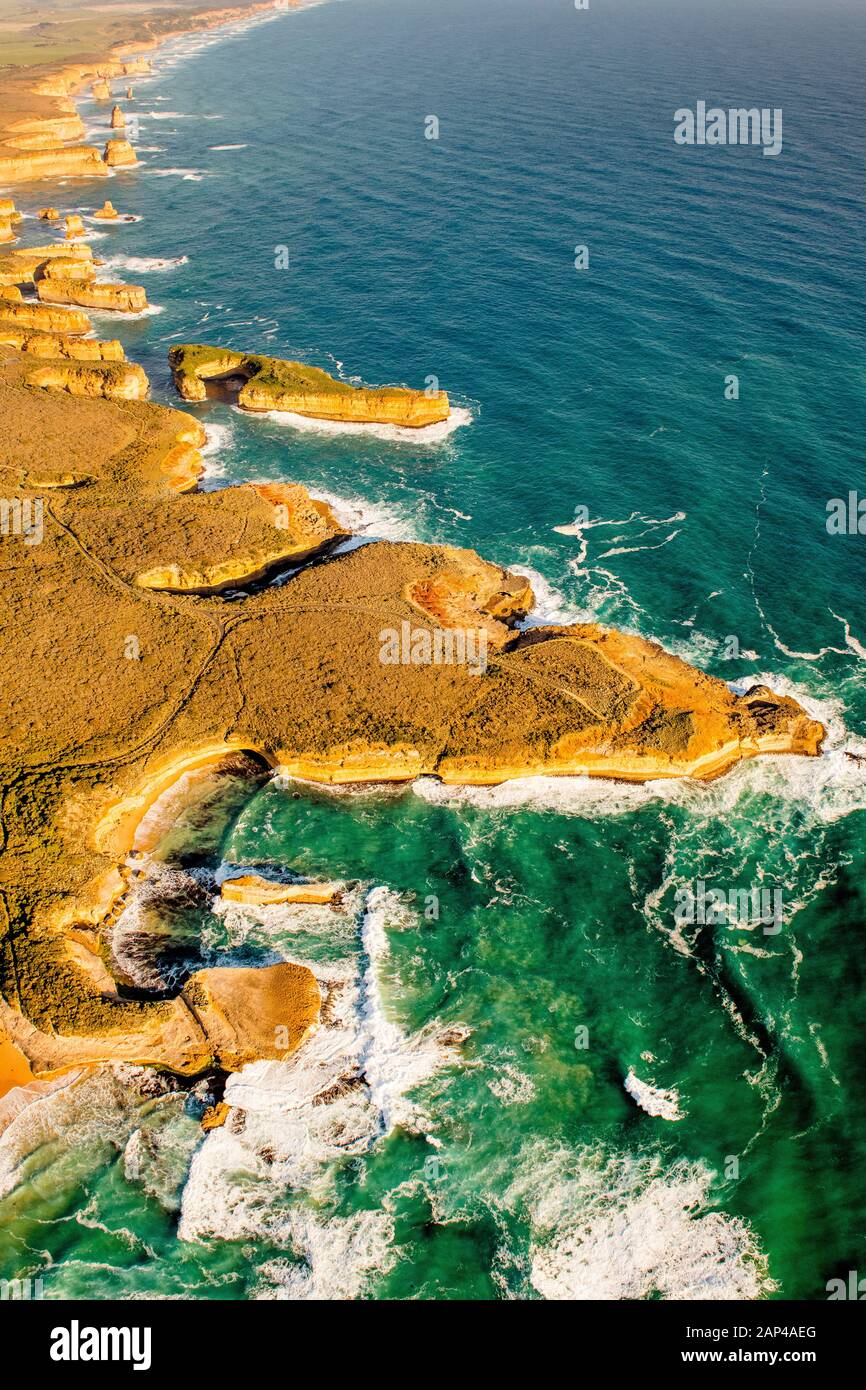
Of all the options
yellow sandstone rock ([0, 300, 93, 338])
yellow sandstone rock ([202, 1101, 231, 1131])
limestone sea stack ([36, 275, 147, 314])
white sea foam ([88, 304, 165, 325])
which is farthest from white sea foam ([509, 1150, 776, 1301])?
limestone sea stack ([36, 275, 147, 314])

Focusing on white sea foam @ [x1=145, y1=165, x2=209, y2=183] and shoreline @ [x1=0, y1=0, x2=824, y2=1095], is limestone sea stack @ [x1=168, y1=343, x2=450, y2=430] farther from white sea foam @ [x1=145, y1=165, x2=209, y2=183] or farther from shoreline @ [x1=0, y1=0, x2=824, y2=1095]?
white sea foam @ [x1=145, y1=165, x2=209, y2=183]

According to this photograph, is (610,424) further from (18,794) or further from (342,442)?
(18,794)

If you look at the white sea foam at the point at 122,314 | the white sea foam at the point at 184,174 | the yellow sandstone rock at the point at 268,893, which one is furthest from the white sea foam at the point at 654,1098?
the white sea foam at the point at 184,174

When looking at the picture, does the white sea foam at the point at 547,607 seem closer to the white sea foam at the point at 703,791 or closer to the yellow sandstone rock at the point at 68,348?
the white sea foam at the point at 703,791

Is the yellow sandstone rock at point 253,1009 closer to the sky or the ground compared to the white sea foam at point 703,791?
closer to the ground

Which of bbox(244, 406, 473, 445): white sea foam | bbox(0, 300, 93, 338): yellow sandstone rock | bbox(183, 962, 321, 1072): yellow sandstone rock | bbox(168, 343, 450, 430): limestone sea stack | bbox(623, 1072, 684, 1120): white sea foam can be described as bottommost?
bbox(623, 1072, 684, 1120): white sea foam
